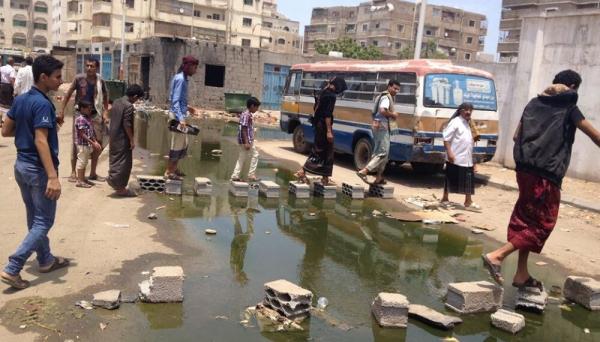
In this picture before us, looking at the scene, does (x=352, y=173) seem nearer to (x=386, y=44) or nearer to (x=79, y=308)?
(x=79, y=308)

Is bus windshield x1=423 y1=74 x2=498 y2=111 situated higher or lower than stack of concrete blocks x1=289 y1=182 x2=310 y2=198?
higher

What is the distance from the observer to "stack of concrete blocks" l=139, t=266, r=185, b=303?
4.02m

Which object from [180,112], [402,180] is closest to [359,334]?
[180,112]

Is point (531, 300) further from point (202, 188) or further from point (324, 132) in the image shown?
point (202, 188)

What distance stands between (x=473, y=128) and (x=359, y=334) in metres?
6.31

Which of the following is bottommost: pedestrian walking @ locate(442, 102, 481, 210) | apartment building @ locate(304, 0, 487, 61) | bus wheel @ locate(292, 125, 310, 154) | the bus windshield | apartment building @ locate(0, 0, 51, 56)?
bus wheel @ locate(292, 125, 310, 154)

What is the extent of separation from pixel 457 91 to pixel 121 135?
607 centimetres

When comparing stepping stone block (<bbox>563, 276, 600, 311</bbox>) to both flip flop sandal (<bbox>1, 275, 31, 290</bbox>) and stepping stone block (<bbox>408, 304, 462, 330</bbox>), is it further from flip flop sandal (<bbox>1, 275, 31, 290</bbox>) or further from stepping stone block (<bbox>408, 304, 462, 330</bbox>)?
flip flop sandal (<bbox>1, 275, 31, 290</bbox>)

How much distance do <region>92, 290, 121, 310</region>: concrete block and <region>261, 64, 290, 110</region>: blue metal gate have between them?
80.4 feet

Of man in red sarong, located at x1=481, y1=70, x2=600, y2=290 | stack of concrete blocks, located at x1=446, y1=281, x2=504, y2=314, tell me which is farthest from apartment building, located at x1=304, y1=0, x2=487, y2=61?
stack of concrete blocks, located at x1=446, y1=281, x2=504, y2=314

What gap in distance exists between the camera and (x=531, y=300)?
14.7 feet

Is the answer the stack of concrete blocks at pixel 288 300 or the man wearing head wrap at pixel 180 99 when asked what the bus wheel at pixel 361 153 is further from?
the stack of concrete blocks at pixel 288 300

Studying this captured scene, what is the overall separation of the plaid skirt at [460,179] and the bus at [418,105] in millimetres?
1171

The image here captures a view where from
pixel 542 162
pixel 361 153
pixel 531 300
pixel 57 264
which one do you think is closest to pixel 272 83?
pixel 361 153
